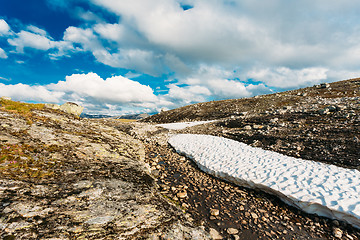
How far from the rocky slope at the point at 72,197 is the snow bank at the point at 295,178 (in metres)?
5.18

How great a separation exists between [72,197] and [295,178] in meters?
11.7

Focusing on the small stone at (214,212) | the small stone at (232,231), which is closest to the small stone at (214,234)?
the small stone at (232,231)

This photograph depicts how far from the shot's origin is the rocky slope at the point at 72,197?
14.5 feet

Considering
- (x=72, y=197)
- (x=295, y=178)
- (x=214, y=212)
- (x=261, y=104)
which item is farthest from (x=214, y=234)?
(x=261, y=104)

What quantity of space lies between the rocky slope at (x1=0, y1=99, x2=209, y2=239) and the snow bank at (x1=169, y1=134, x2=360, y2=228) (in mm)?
5175

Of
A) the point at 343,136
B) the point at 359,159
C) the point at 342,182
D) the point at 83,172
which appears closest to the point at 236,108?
the point at 343,136

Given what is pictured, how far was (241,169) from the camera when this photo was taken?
34.7 feet

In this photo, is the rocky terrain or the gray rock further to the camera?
the gray rock

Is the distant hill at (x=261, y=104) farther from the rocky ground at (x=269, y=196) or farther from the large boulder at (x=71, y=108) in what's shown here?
the large boulder at (x=71, y=108)

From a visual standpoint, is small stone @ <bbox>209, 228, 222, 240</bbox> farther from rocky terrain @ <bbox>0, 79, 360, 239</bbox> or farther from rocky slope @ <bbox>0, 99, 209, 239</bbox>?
rocky slope @ <bbox>0, 99, 209, 239</bbox>

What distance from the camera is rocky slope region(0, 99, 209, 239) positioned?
14.5 feet

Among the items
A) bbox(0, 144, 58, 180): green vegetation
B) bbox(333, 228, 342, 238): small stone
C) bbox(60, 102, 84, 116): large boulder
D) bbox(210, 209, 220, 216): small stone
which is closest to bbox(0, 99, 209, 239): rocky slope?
bbox(0, 144, 58, 180): green vegetation

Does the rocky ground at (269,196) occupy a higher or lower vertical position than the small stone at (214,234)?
higher

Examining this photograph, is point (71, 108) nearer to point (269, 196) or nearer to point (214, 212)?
point (214, 212)
